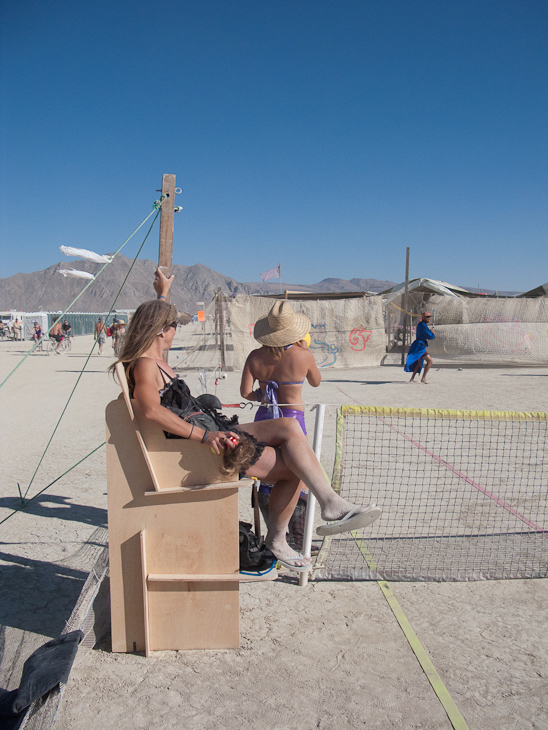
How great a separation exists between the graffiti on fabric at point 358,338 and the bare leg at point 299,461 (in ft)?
48.8

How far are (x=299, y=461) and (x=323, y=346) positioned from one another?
48.2 feet

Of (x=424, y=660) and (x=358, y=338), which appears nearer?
(x=424, y=660)

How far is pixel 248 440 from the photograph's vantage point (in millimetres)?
2490

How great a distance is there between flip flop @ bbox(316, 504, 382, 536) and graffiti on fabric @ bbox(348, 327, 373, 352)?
49.0 ft

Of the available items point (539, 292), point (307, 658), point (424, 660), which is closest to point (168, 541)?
Result: point (307, 658)

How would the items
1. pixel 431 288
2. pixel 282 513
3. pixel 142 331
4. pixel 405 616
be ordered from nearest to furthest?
pixel 142 331 < pixel 405 616 < pixel 282 513 < pixel 431 288

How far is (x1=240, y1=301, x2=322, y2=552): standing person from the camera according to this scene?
3.45 m

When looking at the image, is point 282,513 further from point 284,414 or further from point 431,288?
point 431,288

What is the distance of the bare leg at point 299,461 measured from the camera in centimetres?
272

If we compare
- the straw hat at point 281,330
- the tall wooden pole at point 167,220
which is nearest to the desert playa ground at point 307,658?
the straw hat at point 281,330

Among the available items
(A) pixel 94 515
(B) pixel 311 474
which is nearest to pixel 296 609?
(B) pixel 311 474

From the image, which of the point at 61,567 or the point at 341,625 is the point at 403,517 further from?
the point at 61,567

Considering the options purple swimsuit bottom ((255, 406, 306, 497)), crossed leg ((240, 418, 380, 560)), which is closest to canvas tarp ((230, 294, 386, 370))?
purple swimsuit bottom ((255, 406, 306, 497))

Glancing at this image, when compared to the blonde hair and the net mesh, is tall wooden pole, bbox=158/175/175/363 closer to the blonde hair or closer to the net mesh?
the blonde hair
